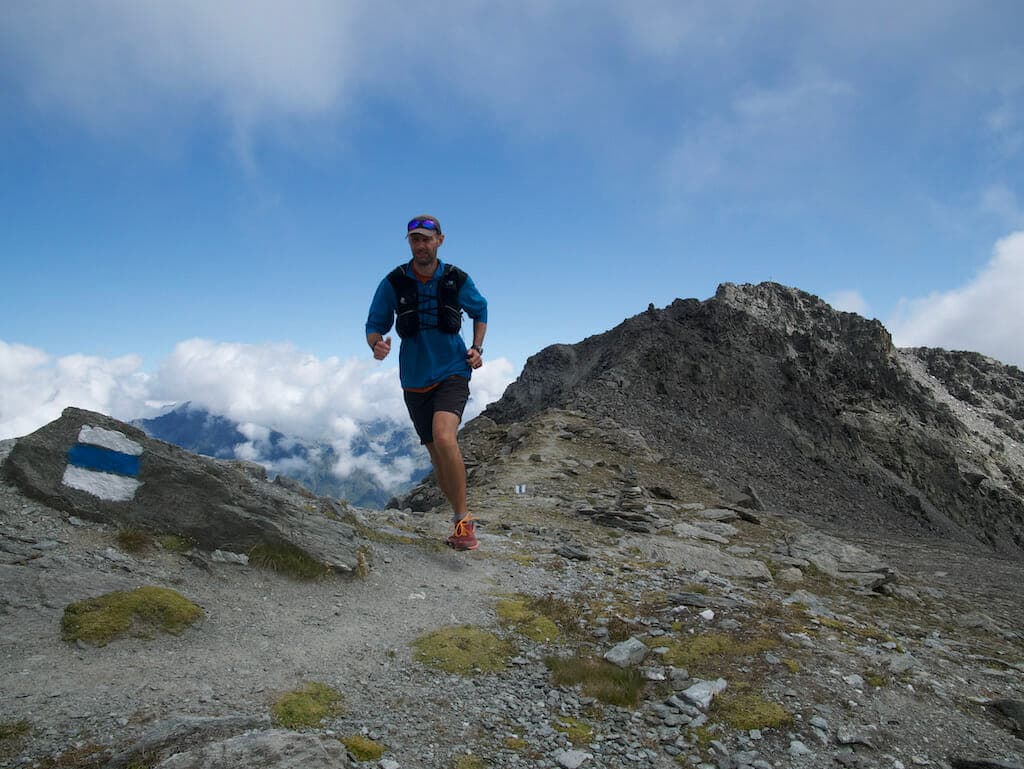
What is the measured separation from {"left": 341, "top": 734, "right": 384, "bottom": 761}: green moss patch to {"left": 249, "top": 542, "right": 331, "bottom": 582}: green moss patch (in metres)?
3.03

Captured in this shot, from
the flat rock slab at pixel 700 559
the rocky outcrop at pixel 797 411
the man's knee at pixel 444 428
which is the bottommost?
the flat rock slab at pixel 700 559

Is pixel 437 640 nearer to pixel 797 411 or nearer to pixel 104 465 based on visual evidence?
pixel 104 465

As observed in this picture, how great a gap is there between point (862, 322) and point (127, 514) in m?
49.3

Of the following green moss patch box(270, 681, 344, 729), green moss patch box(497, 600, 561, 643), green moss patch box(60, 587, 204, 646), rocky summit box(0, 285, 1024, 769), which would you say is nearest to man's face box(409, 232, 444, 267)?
rocky summit box(0, 285, 1024, 769)

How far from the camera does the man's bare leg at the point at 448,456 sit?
800cm

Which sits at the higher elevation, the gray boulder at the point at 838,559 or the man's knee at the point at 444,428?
the man's knee at the point at 444,428

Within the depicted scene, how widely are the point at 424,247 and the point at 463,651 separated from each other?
4.85m

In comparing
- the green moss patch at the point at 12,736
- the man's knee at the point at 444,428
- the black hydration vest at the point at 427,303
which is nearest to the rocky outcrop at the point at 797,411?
the man's knee at the point at 444,428

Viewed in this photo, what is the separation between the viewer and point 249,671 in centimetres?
443

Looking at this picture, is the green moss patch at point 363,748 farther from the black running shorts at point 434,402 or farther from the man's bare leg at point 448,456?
the black running shorts at point 434,402

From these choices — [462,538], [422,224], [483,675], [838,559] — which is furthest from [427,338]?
[838,559]

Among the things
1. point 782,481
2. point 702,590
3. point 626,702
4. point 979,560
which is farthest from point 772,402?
point 626,702

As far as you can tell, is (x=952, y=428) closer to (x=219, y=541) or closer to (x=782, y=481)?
(x=782, y=481)

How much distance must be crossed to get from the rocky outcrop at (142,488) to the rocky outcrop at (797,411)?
18.1 m
